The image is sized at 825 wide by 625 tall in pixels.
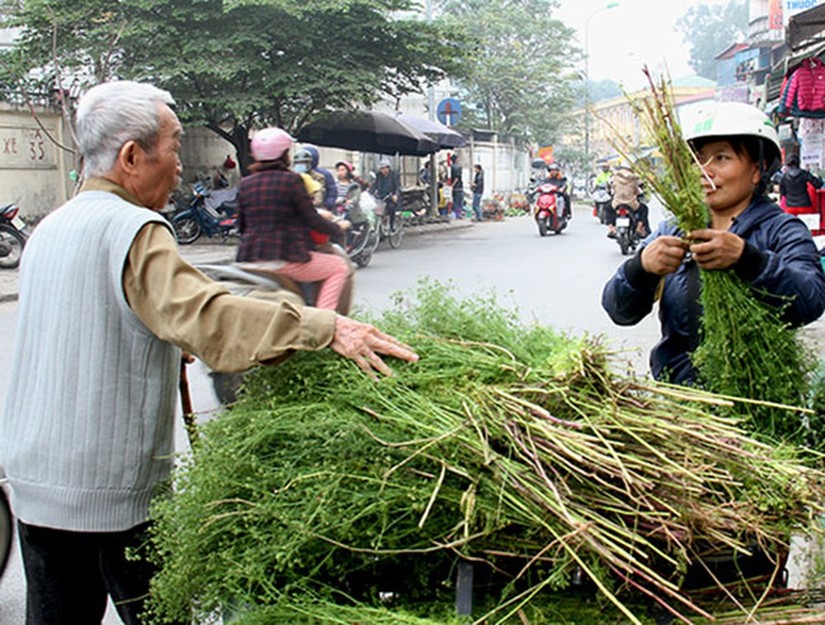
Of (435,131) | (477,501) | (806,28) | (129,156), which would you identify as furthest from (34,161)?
(477,501)

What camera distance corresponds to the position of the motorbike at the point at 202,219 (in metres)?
16.4

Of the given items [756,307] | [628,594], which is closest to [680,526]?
[628,594]

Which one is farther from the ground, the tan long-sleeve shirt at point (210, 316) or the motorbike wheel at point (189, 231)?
the tan long-sleeve shirt at point (210, 316)

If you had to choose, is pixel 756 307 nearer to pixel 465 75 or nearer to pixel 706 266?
pixel 706 266

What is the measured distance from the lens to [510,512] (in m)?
1.43

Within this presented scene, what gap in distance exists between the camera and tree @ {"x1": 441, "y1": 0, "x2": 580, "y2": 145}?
1502 inches

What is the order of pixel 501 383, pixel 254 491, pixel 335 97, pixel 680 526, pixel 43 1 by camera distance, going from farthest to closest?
pixel 335 97 < pixel 43 1 < pixel 501 383 < pixel 254 491 < pixel 680 526

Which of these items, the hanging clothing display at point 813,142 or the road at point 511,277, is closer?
the road at point 511,277

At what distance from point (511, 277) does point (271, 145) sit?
6.51 metres

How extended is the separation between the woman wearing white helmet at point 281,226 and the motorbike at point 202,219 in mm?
10342

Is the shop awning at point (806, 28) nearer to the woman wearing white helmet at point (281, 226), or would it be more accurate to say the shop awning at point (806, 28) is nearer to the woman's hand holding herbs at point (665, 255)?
the woman wearing white helmet at point (281, 226)

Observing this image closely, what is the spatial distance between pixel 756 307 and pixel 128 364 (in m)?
1.32

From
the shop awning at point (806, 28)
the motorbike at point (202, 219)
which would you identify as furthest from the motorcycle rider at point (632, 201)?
the motorbike at point (202, 219)

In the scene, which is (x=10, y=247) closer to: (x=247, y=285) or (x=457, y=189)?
(x=247, y=285)
